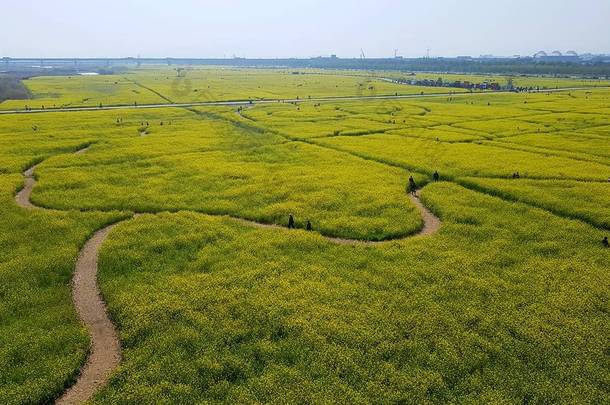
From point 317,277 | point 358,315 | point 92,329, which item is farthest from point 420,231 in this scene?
point 92,329

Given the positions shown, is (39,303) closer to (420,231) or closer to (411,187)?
(420,231)

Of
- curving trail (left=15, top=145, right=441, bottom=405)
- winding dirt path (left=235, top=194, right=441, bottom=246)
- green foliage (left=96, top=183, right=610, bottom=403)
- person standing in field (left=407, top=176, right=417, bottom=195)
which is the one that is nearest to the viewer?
green foliage (left=96, top=183, right=610, bottom=403)

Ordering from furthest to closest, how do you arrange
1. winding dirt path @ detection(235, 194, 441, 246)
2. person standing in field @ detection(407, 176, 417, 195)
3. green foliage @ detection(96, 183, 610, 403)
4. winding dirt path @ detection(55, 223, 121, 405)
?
person standing in field @ detection(407, 176, 417, 195)
winding dirt path @ detection(235, 194, 441, 246)
winding dirt path @ detection(55, 223, 121, 405)
green foliage @ detection(96, 183, 610, 403)

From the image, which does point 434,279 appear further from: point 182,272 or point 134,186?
point 134,186

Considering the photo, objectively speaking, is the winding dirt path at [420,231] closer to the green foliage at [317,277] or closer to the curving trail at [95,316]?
the curving trail at [95,316]

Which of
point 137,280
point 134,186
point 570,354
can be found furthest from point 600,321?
point 134,186

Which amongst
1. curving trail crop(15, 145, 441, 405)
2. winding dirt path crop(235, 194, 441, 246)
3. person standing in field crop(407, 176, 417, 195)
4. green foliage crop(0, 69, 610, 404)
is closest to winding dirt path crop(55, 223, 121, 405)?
curving trail crop(15, 145, 441, 405)

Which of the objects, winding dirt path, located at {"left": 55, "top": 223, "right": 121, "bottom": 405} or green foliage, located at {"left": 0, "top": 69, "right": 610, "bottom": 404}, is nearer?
winding dirt path, located at {"left": 55, "top": 223, "right": 121, "bottom": 405}

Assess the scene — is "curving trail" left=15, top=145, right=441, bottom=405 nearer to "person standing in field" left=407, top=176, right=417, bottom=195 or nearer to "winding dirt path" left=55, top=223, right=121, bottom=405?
"winding dirt path" left=55, top=223, right=121, bottom=405
